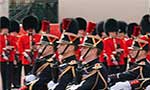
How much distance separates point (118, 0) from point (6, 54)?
879 cm

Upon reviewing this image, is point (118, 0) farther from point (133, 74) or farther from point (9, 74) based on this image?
point (133, 74)

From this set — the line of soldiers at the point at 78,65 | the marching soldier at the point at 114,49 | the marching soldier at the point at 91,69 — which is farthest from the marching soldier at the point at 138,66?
the marching soldier at the point at 114,49

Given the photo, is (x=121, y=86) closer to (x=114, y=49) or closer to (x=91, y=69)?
(x=91, y=69)

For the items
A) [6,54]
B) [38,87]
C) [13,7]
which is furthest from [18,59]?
[13,7]

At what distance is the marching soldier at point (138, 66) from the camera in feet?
18.3

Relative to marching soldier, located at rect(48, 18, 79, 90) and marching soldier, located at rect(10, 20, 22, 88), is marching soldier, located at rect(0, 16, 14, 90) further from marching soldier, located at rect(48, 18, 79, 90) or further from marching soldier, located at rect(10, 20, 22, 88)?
marching soldier, located at rect(48, 18, 79, 90)

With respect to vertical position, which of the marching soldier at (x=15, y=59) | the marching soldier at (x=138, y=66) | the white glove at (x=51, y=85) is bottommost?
the marching soldier at (x=15, y=59)

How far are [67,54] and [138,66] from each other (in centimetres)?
75

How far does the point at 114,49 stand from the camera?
8727 millimetres

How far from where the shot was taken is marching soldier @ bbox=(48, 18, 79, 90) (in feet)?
17.0

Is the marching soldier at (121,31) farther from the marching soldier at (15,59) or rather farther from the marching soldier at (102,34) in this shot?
the marching soldier at (15,59)

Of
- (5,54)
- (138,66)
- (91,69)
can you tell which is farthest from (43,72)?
(5,54)

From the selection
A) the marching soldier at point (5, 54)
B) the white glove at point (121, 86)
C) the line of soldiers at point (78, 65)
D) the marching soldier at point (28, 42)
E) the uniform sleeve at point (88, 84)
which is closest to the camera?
the uniform sleeve at point (88, 84)

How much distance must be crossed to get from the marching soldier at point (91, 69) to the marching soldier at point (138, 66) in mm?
494
